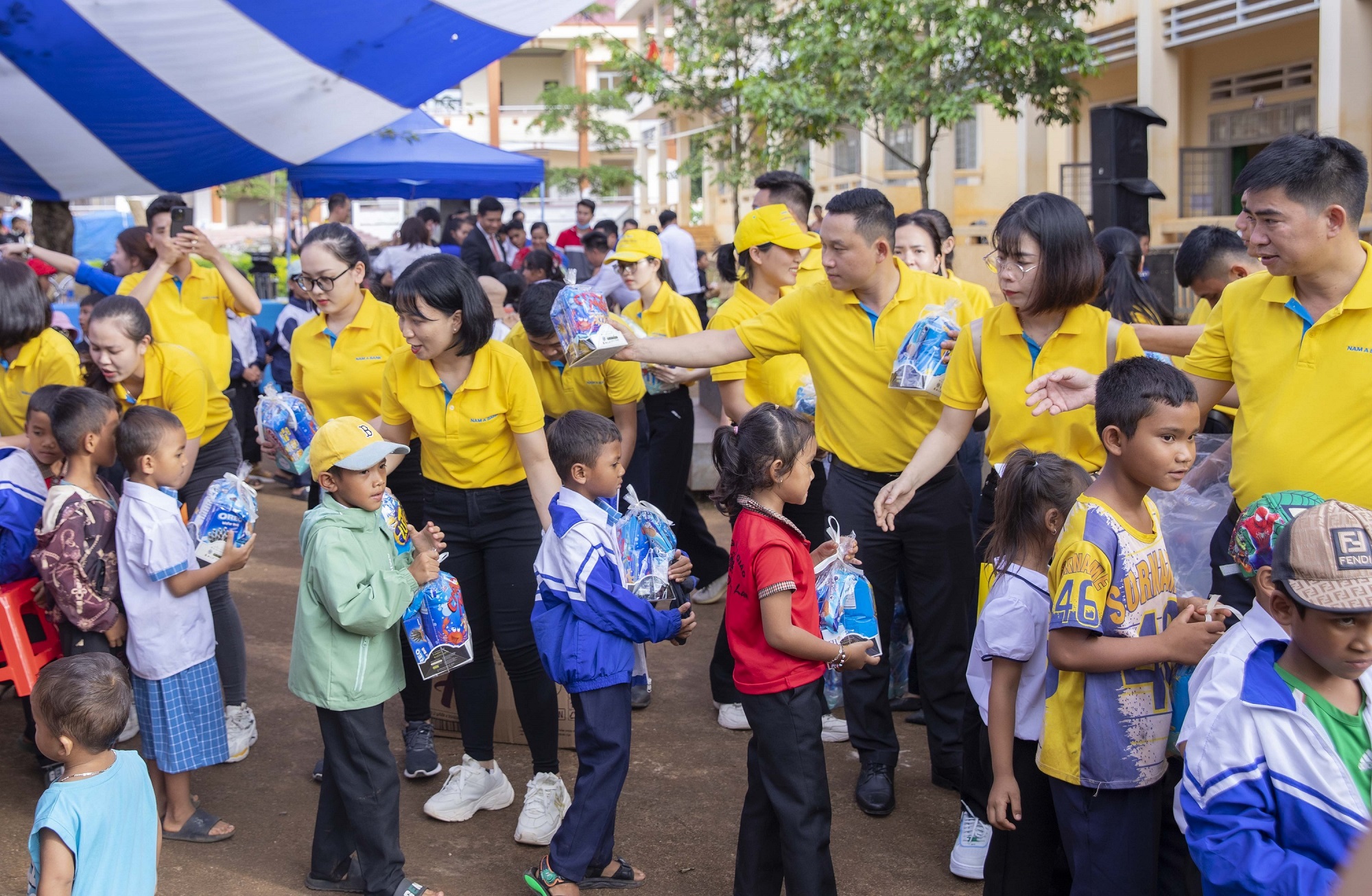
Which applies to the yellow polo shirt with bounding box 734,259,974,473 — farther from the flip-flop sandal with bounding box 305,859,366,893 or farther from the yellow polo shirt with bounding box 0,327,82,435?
the yellow polo shirt with bounding box 0,327,82,435

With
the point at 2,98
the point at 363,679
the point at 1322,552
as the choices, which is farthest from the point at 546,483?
the point at 2,98

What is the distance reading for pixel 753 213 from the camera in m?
5.12

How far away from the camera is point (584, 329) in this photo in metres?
3.86

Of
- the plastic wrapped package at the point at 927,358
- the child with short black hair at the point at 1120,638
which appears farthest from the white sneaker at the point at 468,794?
the child with short black hair at the point at 1120,638

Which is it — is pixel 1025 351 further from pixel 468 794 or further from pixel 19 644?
pixel 19 644

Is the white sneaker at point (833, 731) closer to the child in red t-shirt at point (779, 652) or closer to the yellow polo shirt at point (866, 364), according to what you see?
the yellow polo shirt at point (866, 364)

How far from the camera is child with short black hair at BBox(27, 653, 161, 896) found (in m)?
2.62

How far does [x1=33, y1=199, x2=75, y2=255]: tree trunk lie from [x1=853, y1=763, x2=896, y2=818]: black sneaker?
5.10m

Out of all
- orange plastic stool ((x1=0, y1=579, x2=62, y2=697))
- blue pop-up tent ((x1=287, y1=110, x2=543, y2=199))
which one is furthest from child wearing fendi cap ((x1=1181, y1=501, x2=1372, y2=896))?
blue pop-up tent ((x1=287, y1=110, x2=543, y2=199))

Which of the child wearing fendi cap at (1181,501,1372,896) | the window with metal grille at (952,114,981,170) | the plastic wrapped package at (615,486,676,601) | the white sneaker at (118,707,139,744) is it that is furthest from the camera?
the window with metal grille at (952,114,981,170)

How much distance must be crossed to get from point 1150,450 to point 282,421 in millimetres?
3204

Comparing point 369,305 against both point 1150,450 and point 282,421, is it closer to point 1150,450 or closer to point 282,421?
point 282,421

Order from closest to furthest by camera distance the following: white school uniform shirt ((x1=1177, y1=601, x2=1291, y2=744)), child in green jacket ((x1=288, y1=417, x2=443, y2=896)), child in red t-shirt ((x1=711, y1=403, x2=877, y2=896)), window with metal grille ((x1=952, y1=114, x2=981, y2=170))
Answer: white school uniform shirt ((x1=1177, y1=601, x2=1291, y2=744)) < child in red t-shirt ((x1=711, y1=403, x2=877, y2=896)) < child in green jacket ((x1=288, y1=417, x2=443, y2=896)) < window with metal grille ((x1=952, y1=114, x2=981, y2=170))

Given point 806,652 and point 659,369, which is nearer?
point 806,652
